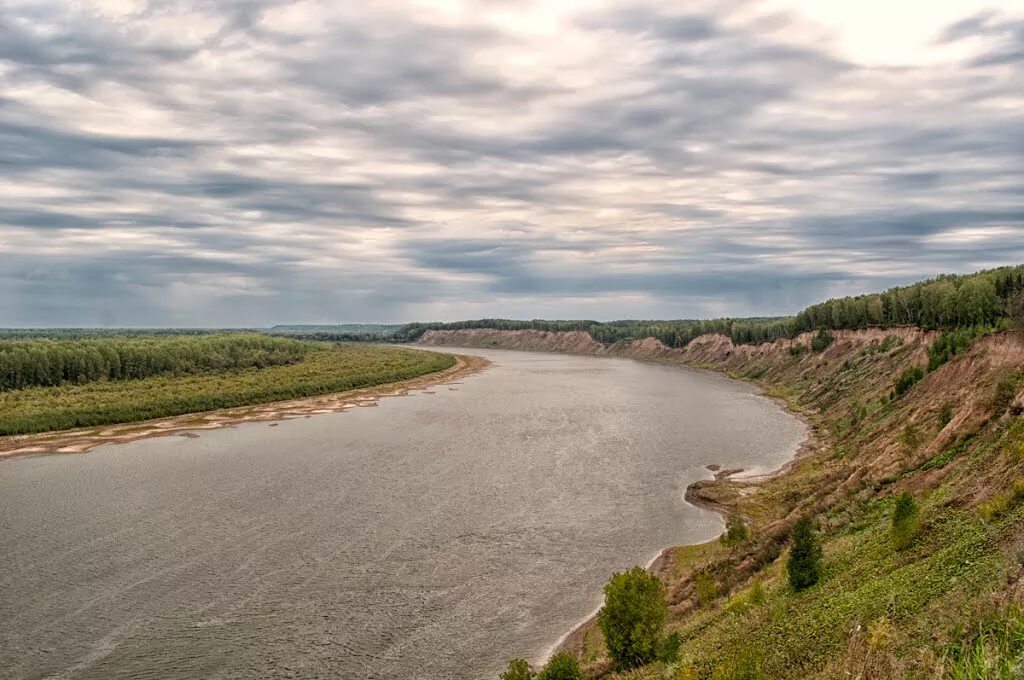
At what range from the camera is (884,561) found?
2375cm

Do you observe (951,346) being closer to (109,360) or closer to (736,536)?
(736,536)

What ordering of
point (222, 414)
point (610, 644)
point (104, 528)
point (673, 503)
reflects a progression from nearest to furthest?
point (610, 644) < point (104, 528) < point (673, 503) < point (222, 414)

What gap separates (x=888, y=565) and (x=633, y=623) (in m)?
9.08

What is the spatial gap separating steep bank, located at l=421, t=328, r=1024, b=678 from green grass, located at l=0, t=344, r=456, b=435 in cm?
7296

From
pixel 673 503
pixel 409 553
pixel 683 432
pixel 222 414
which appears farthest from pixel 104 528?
pixel 683 432

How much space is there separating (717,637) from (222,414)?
85.6m

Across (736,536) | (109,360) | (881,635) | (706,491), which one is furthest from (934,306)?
(109,360)

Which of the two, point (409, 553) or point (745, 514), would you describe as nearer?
point (409, 553)

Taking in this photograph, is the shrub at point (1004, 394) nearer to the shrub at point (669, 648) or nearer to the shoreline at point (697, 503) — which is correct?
the shoreline at point (697, 503)

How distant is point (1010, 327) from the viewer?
183 ft

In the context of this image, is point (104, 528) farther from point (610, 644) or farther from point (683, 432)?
point (683, 432)

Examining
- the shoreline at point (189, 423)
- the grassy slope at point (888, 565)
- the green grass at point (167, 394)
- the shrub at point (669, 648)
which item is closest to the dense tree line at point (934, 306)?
the grassy slope at point (888, 565)

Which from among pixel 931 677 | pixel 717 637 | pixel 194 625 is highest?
pixel 931 677

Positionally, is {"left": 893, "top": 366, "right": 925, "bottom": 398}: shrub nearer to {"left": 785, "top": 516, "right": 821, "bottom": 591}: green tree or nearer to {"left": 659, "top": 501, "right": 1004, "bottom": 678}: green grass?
{"left": 659, "top": 501, "right": 1004, "bottom": 678}: green grass
